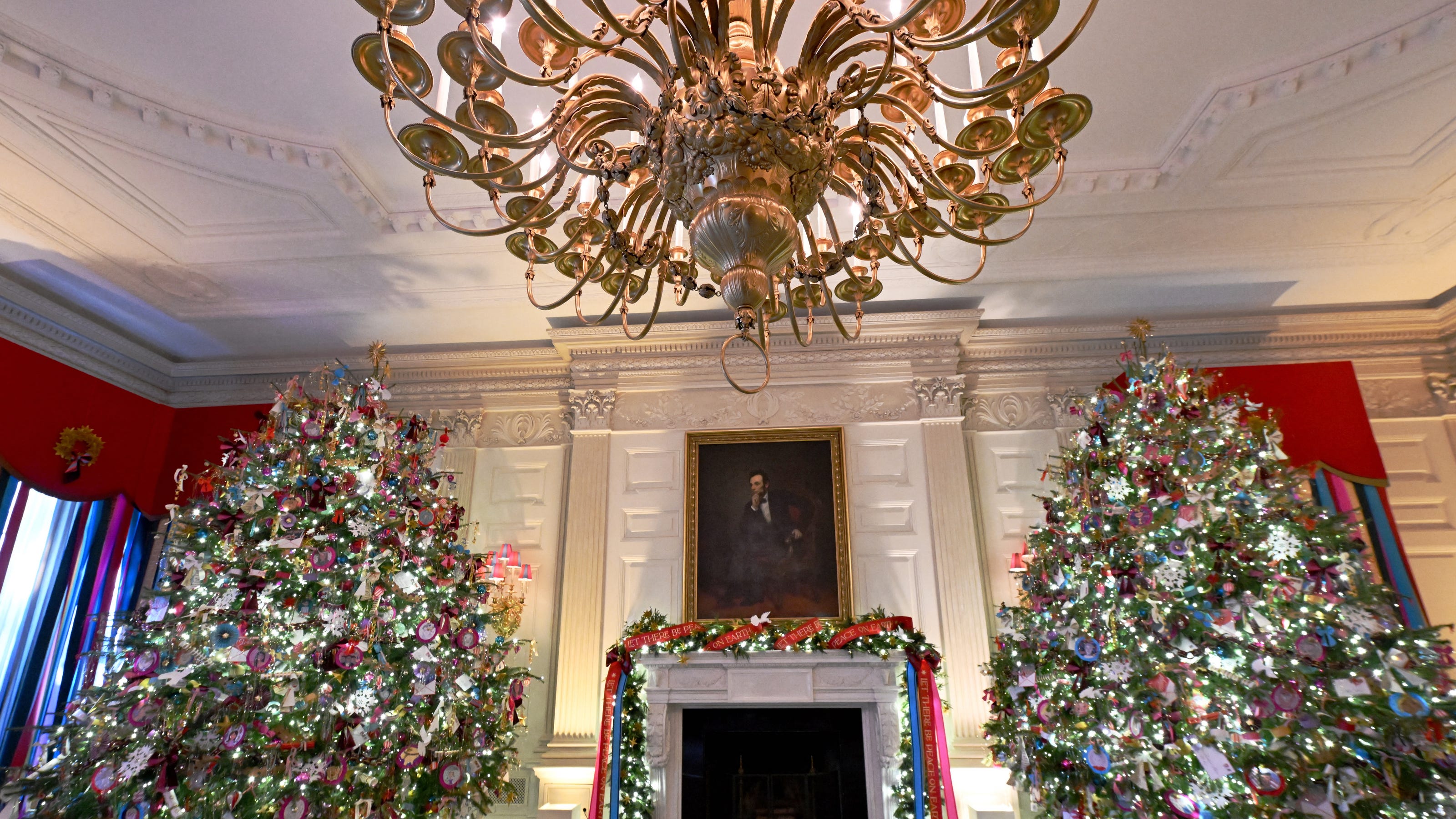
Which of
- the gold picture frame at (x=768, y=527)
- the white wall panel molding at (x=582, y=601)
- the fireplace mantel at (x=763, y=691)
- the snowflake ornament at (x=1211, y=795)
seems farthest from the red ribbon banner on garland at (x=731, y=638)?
the snowflake ornament at (x=1211, y=795)

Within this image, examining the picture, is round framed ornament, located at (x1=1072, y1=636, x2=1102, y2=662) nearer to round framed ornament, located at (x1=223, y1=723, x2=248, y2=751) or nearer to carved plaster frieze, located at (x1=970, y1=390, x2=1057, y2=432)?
carved plaster frieze, located at (x1=970, y1=390, x2=1057, y2=432)

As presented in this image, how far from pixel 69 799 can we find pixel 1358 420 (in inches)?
336

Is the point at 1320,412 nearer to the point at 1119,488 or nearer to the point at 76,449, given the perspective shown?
the point at 1119,488

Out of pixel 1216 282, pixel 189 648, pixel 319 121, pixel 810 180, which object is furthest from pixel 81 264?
pixel 1216 282

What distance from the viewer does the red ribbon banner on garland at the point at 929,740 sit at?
4.36 meters

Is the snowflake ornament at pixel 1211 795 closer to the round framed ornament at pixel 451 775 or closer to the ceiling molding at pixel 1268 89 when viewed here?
the ceiling molding at pixel 1268 89

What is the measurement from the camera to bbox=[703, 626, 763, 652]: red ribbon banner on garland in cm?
486

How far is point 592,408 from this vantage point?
5891 mm

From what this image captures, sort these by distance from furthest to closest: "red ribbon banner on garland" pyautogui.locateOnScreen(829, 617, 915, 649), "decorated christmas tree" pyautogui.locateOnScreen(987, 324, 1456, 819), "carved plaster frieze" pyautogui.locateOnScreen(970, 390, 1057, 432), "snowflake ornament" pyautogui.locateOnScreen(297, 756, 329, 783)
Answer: "carved plaster frieze" pyautogui.locateOnScreen(970, 390, 1057, 432) < "red ribbon banner on garland" pyautogui.locateOnScreen(829, 617, 915, 649) < "snowflake ornament" pyautogui.locateOnScreen(297, 756, 329, 783) < "decorated christmas tree" pyautogui.locateOnScreen(987, 324, 1456, 819)

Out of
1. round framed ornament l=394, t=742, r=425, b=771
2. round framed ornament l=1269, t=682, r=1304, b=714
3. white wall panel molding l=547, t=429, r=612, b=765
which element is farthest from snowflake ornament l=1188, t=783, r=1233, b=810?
round framed ornament l=394, t=742, r=425, b=771

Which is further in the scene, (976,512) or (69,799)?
(976,512)

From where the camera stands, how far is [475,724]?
14.1ft

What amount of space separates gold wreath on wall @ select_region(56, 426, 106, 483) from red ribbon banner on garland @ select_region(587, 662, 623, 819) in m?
4.46

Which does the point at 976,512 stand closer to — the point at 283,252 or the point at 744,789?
the point at 744,789
